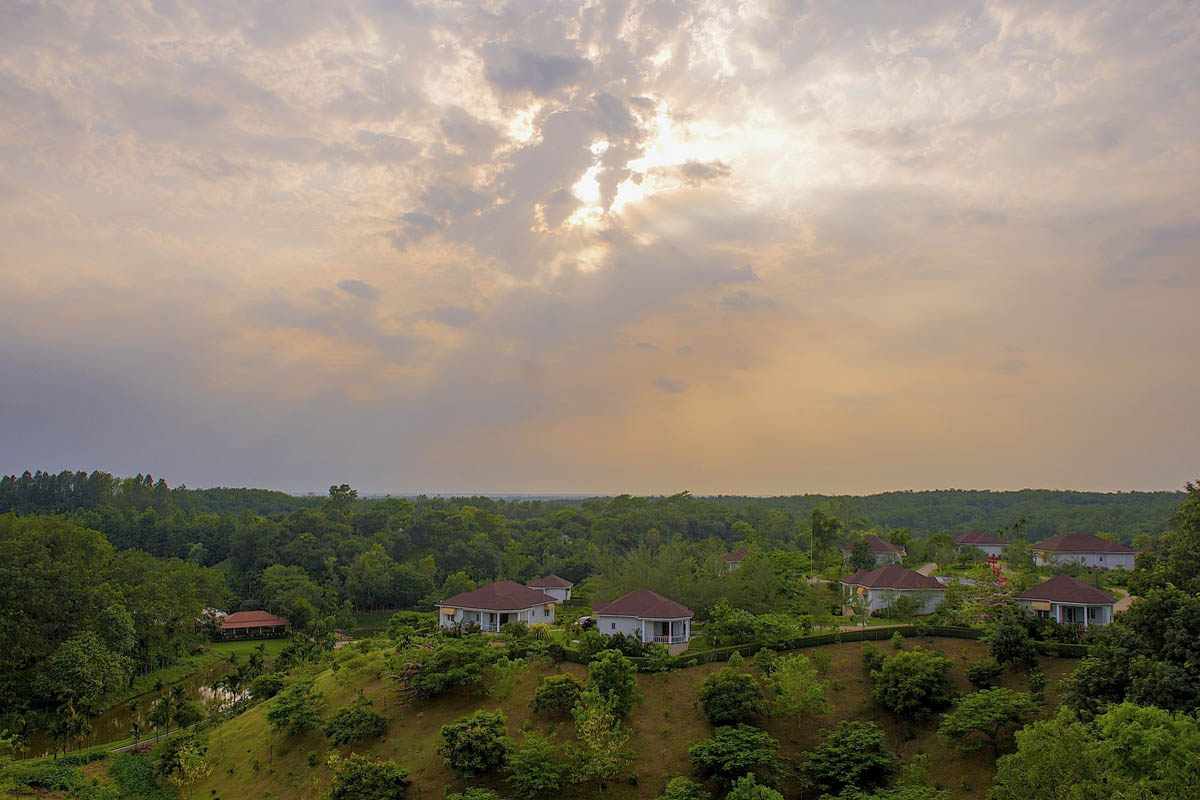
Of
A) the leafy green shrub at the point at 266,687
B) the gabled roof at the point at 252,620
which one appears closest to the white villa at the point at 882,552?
the leafy green shrub at the point at 266,687

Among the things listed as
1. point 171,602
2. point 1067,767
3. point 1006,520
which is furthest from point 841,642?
point 1006,520

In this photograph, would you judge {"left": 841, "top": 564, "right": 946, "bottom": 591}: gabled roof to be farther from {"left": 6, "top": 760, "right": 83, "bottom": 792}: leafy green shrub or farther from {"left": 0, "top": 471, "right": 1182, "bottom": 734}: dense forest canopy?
{"left": 6, "top": 760, "right": 83, "bottom": 792}: leafy green shrub

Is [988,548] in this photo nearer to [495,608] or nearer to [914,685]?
[914,685]

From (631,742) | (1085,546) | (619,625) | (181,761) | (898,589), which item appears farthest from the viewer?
(1085,546)

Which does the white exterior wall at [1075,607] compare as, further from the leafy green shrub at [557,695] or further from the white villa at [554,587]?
the white villa at [554,587]

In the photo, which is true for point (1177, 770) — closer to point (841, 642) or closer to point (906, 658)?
point (906, 658)

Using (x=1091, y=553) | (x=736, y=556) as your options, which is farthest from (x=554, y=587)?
(x=1091, y=553)

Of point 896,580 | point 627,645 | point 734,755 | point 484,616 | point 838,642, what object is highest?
point 896,580
